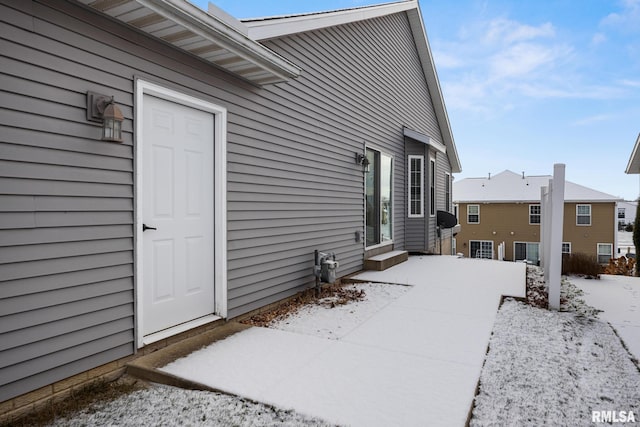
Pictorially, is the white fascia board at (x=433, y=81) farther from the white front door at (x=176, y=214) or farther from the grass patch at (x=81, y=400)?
the grass patch at (x=81, y=400)

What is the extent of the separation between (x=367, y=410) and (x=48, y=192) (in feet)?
7.64

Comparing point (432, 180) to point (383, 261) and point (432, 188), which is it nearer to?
point (432, 188)

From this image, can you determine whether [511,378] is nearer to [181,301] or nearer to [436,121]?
[181,301]

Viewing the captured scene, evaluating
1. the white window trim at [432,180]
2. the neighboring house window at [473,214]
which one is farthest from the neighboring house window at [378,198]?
the neighboring house window at [473,214]

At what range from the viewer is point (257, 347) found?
3.20 metres

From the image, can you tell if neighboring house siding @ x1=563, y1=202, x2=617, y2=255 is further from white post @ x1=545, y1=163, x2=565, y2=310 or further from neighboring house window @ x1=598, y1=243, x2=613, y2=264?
white post @ x1=545, y1=163, x2=565, y2=310

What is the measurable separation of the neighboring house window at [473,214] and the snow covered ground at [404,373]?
795 inches

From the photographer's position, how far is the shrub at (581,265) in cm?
692

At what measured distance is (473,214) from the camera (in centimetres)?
2356

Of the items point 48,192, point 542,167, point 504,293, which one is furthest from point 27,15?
point 542,167

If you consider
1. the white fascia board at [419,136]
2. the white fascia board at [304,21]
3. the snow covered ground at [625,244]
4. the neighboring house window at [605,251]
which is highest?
the white fascia board at [304,21]

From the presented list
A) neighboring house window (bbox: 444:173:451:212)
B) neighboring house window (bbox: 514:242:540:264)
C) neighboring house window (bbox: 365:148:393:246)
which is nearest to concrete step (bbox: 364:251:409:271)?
neighboring house window (bbox: 365:148:393:246)

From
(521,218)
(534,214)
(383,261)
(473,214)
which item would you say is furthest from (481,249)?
(383,261)

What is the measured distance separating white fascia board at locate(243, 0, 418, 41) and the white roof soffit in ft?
1.40
